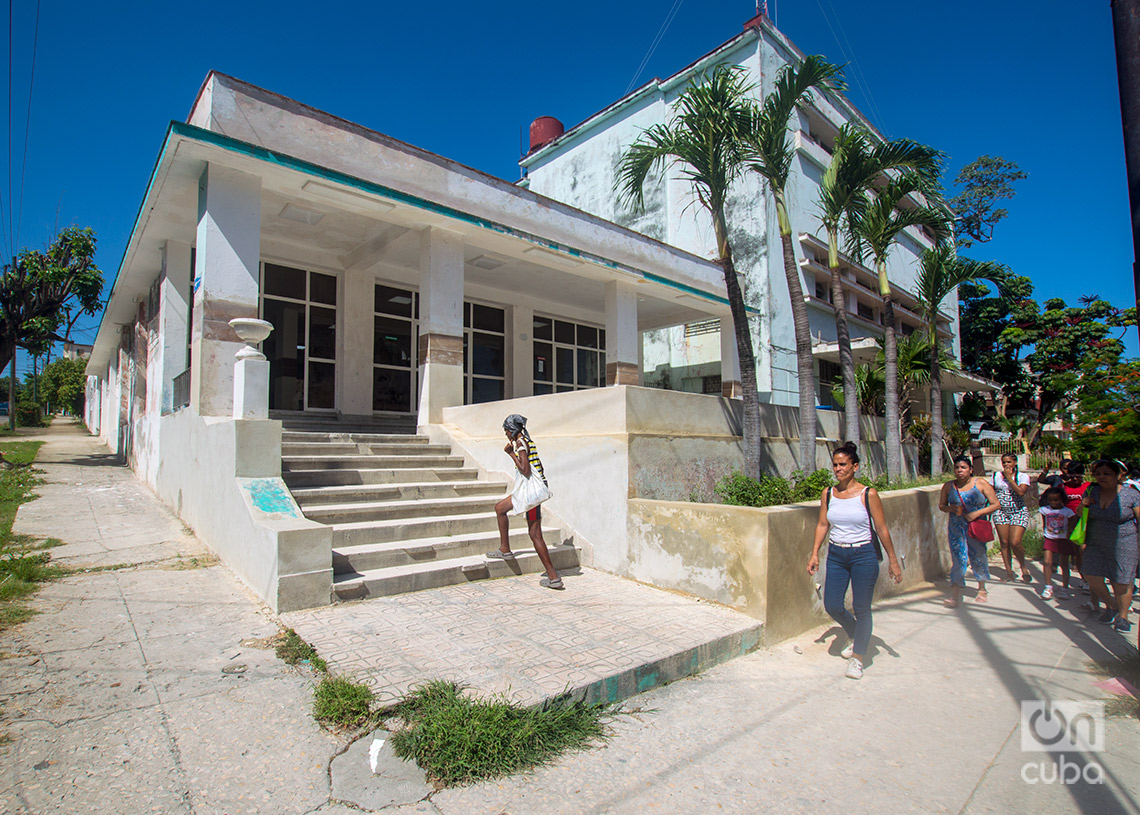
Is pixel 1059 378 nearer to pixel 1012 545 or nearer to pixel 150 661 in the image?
pixel 1012 545

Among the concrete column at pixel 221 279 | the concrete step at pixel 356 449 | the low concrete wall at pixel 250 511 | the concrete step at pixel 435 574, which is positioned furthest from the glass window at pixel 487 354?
the concrete step at pixel 435 574

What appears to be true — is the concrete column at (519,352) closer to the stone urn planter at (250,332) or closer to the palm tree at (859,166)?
the palm tree at (859,166)

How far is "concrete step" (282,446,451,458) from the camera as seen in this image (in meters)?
7.45

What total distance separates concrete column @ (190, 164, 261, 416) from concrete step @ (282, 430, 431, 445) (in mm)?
886

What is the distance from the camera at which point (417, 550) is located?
5.74 m

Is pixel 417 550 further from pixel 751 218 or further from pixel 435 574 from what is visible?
pixel 751 218

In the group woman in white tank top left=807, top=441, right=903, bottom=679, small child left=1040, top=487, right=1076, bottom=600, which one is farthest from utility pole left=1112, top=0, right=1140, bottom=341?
small child left=1040, top=487, right=1076, bottom=600

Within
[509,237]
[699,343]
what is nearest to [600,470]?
[509,237]

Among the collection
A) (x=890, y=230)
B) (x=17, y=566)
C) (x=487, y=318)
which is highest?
(x=890, y=230)

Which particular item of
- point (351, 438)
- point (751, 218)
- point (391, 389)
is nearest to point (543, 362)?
point (391, 389)

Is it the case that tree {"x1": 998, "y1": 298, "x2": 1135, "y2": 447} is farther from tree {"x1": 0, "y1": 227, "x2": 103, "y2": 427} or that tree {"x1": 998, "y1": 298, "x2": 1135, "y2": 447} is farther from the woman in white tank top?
tree {"x1": 0, "y1": 227, "x2": 103, "y2": 427}

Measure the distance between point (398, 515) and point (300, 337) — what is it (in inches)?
251

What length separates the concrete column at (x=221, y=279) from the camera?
766 centimetres

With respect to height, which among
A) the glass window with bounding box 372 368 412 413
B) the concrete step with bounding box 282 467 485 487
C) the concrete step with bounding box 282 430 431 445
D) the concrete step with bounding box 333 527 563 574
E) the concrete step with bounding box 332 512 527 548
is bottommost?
the concrete step with bounding box 333 527 563 574
